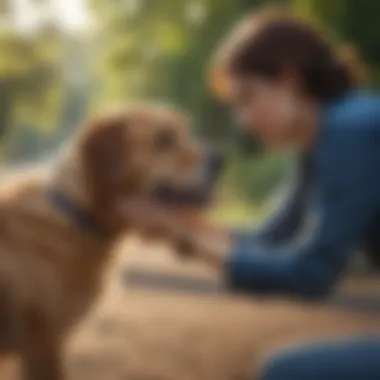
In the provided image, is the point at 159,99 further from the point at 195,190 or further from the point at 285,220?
the point at 285,220

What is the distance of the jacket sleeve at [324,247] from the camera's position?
1.39 m

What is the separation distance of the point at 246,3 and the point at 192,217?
337mm

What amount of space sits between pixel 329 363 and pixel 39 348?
437mm

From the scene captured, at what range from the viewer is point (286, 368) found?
53.5 inches

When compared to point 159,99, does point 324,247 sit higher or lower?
lower

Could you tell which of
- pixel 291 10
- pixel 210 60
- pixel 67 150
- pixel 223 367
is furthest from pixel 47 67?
pixel 223 367

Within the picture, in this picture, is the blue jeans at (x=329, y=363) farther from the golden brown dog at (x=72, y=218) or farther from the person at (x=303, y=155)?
the golden brown dog at (x=72, y=218)

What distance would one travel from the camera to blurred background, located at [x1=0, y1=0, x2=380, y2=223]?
54.0 inches

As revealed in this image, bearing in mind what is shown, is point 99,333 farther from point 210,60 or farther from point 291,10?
point 291,10

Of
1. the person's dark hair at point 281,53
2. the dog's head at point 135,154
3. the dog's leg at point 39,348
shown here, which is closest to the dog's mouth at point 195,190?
the dog's head at point 135,154

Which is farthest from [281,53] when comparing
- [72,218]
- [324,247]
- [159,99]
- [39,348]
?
[39,348]

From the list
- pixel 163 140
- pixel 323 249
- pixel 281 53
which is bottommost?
pixel 323 249

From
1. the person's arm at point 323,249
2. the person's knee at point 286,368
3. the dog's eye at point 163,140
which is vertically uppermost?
the dog's eye at point 163,140

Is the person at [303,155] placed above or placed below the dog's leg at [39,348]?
above
